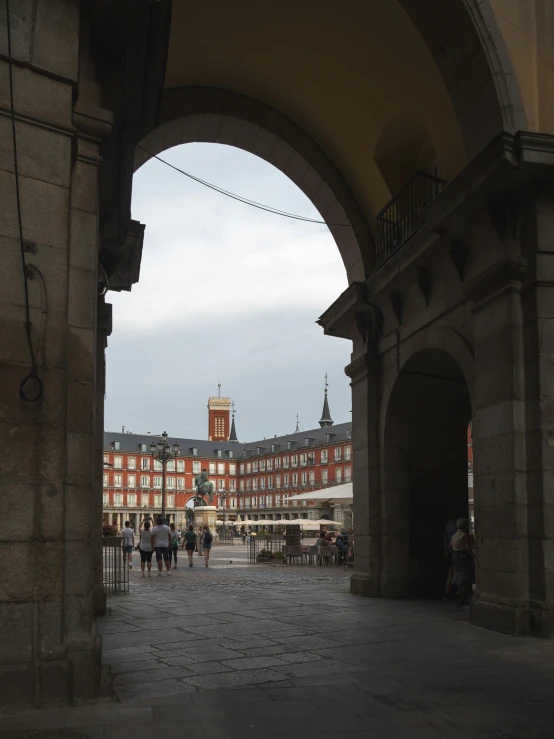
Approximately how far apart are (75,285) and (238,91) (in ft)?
28.3

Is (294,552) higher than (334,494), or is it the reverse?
(334,494)

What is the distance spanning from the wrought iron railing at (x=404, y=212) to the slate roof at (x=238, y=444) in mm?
76234

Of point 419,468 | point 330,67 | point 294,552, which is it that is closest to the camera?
point 330,67

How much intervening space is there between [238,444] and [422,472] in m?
107

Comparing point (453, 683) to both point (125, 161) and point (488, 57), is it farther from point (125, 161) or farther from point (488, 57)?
point (488, 57)

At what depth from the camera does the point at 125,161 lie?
7.68 metres

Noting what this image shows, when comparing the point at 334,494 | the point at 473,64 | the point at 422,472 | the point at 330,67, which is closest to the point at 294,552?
the point at 334,494

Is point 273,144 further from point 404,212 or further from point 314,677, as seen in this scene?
point 314,677

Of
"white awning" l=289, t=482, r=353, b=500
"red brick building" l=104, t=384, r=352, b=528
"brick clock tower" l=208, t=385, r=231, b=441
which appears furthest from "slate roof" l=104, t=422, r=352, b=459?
"white awning" l=289, t=482, r=353, b=500

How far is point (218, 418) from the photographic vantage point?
135875 mm

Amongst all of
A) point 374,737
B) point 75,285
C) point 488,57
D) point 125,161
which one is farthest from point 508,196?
point 374,737

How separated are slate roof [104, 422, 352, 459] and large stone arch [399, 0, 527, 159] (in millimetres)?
80022

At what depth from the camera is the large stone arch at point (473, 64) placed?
29.4 feet

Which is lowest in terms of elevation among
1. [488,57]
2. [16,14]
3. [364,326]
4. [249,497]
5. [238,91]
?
[249,497]
